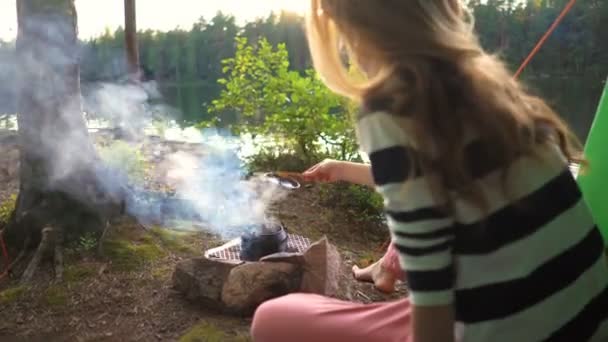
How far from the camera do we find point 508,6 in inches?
130

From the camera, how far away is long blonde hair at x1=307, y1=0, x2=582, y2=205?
801mm

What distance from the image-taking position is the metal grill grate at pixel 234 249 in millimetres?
2375

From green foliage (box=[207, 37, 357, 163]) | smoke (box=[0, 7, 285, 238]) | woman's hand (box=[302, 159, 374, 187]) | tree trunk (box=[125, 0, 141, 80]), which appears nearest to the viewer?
woman's hand (box=[302, 159, 374, 187])

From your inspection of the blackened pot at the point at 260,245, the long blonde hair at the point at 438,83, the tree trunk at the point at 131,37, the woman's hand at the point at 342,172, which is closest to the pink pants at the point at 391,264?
the woman's hand at the point at 342,172

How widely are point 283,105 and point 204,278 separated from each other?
1.74 metres

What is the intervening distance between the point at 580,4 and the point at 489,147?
306 cm

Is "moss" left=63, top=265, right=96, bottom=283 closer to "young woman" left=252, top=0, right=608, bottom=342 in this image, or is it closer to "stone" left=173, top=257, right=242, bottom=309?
"stone" left=173, top=257, right=242, bottom=309

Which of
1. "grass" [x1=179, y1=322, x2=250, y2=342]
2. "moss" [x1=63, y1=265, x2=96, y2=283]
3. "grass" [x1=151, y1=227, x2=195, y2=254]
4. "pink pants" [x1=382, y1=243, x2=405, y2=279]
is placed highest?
"pink pants" [x1=382, y1=243, x2=405, y2=279]

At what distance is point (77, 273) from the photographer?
2264 millimetres

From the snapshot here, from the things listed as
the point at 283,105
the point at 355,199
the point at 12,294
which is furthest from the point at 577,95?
the point at 12,294

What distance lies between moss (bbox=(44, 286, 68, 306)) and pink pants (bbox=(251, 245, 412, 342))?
115cm

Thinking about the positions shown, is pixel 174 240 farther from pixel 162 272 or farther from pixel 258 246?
pixel 258 246

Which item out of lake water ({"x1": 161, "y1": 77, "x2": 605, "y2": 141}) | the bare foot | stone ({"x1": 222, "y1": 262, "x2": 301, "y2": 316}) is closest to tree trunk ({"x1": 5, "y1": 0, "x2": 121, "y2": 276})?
stone ({"x1": 222, "y1": 262, "x2": 301, "y2": 316})

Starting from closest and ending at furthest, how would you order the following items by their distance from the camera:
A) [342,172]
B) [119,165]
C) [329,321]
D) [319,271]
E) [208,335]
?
[329,321], [342,172], [208,335], [319,271], [119,165]
